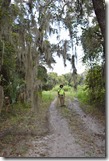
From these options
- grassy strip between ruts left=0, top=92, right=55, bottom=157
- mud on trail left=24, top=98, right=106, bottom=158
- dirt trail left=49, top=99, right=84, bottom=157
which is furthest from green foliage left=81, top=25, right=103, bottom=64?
dirt trail left=49, top=99, right=84, bottom=157

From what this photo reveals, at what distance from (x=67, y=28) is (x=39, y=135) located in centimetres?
122

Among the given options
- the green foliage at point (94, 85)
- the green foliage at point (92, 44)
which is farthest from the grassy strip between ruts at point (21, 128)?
the green foliage at point (92, 44)

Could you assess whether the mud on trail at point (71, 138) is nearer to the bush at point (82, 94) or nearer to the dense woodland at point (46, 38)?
the bush at point (82, 94)

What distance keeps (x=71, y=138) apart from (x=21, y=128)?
680 millimetres

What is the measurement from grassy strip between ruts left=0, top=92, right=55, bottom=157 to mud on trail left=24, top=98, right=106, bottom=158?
3.6 inches

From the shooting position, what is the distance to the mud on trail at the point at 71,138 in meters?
2.49

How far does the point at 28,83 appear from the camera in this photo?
2969 millimetres

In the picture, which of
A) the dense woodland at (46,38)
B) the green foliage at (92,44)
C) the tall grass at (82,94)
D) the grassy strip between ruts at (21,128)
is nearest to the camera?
the grassy strip between ruts at (21,128)

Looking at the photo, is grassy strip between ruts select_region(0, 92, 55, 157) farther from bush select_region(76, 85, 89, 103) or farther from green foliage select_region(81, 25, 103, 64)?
green foliage select_region(81, 25, 103, 64)

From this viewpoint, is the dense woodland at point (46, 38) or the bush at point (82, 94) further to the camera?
the bush at point (82, 94)

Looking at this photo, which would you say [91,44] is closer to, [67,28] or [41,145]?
[67,28]

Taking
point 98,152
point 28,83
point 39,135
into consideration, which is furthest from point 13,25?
point 98,152

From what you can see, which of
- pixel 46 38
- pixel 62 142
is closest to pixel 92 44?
pixel 46 38

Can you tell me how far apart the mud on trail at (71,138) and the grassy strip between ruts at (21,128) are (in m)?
0.09
